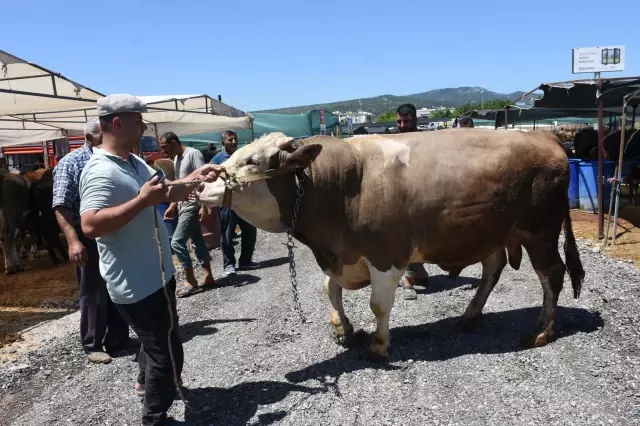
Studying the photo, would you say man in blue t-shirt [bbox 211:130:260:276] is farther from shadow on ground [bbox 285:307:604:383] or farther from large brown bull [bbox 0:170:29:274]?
large brown bull [bbox 0:170:29:274]

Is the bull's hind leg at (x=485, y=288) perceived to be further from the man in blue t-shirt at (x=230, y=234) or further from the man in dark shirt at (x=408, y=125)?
the man in blue t-shirt at (x=230, y=234)

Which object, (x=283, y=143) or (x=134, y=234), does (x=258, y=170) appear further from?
(x=134, y=234)

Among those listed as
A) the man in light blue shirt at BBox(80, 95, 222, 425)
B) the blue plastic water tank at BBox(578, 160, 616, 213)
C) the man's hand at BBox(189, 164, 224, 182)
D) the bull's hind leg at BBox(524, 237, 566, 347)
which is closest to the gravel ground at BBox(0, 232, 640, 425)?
the bull's hind leg at BBox(524, 237, 566, 347)

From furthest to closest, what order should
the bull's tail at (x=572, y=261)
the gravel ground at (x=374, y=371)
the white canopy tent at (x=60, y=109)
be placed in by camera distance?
the white canopy tent at (x=60, y=109), the bull's tail at (x=572, y=261), the gravel ground at (x=374, y=371)

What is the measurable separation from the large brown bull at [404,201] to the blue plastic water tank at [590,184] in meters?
8.68

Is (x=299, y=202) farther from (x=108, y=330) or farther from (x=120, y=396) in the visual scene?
(x=108, y=330)

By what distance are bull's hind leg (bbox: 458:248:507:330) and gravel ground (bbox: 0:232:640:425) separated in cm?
13

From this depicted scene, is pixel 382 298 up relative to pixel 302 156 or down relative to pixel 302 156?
down

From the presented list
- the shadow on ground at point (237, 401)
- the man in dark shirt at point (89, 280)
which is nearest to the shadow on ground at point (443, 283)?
the shadow on ground at point (237, 401)

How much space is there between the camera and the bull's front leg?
4.34 m

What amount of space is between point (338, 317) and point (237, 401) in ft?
4.26

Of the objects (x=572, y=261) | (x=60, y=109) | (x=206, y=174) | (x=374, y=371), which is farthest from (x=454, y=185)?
(x=60, y=109)

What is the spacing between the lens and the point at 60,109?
33.1 ft

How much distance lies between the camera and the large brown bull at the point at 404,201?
13.6ft
